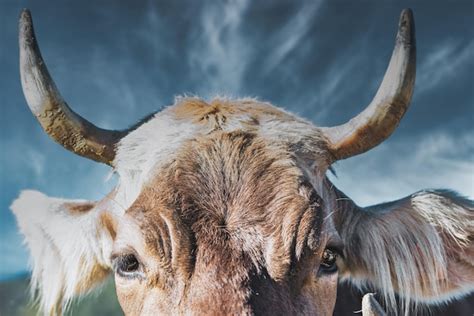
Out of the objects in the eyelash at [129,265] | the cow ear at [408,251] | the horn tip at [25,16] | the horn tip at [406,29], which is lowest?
the eyelash at [129,265]

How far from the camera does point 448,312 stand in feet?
14.9

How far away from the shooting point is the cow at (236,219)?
8.70ft

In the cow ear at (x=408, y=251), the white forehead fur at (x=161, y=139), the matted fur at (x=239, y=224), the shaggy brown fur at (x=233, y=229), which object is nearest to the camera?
the shaggy brown fur at (x=233, y=229)

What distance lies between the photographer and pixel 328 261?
3.03 m

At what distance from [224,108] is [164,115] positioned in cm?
39

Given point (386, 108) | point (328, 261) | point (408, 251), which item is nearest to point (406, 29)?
point (386, 108)

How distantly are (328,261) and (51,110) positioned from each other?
65.8 inches

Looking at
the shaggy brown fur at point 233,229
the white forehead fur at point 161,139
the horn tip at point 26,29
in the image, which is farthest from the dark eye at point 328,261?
the horn tip at point 26,29

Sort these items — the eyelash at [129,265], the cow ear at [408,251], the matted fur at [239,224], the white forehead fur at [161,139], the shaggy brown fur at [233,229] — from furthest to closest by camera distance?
the cow ear at [408,251] < the white forehead fur at [161,139] < the eyelash at [129,265] < the matted fur at [239,224] < the shaggy brown fur at [233,229]

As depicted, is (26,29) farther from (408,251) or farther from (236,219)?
(408,251)

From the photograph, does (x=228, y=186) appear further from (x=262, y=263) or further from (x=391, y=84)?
(x=391, y=84)

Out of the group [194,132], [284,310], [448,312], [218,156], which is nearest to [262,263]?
[284,310]

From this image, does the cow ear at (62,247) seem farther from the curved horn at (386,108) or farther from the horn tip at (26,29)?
the curved horn at (386,108)

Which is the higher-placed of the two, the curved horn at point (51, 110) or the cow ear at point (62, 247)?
the curved horn at point (51, 110)
